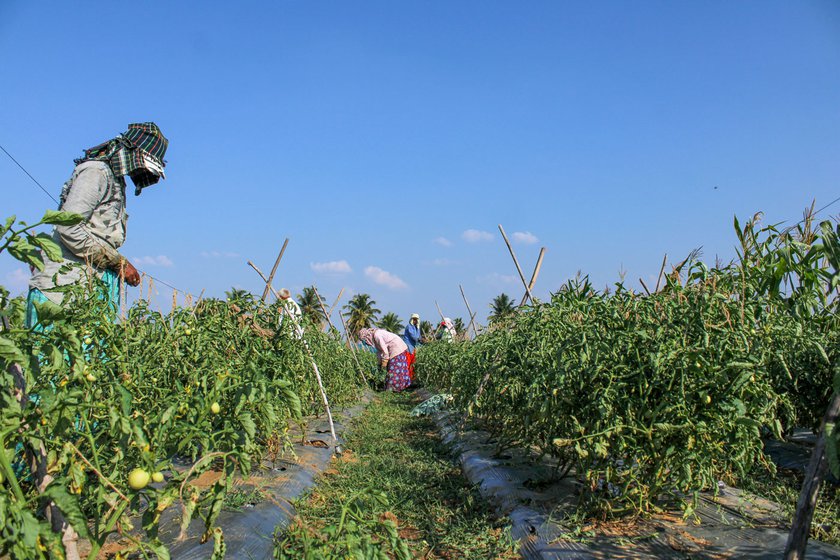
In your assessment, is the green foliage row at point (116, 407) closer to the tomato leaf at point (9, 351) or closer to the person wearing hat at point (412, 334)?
the tomato leaf at point (9, 351)

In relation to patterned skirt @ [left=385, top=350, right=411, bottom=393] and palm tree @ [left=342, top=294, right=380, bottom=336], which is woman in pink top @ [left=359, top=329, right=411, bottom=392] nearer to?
patterned skirt @ [left=385, top=350, right=411, bottom=393]

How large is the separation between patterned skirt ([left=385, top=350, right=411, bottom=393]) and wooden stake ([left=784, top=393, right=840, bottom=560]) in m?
10.2

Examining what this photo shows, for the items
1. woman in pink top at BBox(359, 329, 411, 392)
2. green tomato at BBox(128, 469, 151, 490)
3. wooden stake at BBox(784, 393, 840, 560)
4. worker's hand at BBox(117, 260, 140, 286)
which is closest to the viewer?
green tomato at BBox(128, 469, 151, 490)

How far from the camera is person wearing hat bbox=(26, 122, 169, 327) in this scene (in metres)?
3.38

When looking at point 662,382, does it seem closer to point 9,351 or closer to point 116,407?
point 116,407

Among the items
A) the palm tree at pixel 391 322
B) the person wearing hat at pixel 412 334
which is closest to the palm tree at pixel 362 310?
the palm tree at pixel 391 322

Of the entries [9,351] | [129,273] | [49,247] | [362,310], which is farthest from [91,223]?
[362,310]

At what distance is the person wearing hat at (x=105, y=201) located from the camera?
11.1ft

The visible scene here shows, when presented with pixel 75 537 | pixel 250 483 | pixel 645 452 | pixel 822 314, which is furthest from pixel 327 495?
pixel 822 314

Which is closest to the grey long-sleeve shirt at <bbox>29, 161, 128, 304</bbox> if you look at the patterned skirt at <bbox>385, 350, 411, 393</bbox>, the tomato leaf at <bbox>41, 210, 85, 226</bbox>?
the tomato leaf at <bbox>41, 210, 85, 226</bbox>

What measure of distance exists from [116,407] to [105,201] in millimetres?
2293

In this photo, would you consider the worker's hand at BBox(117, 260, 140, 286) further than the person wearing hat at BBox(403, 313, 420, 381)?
No

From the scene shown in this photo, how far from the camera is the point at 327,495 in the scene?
3.86 m

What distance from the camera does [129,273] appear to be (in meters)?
3.94
